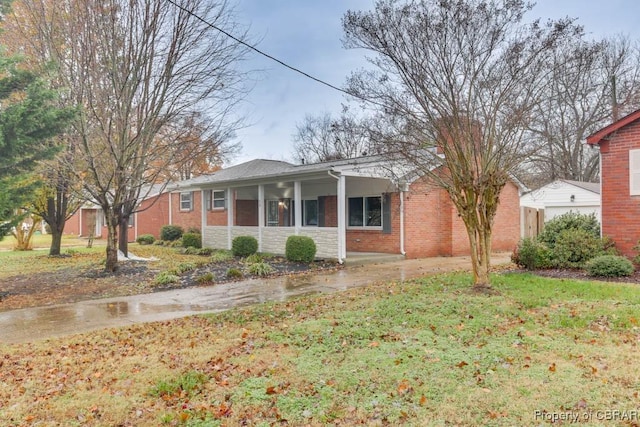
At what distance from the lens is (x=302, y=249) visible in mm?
14336

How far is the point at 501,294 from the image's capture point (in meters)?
7.84

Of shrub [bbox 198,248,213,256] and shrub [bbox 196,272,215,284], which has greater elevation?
shrub [bbox 198,248,213,256]

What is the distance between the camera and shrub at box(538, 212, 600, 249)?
1130cm

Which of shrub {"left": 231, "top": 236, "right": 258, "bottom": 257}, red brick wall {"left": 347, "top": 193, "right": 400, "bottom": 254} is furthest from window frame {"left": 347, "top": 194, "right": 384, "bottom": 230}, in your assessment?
shrub {"left": 231, "top": 236, "right": 258, "bottom": 257}

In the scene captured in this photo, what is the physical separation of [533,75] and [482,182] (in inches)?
90.4

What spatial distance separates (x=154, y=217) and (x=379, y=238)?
17324 millimetres

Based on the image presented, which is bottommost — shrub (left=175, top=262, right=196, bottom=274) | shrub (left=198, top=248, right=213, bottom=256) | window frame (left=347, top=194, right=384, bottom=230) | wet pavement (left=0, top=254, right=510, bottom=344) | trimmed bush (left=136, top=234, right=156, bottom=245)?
wet pavement (left=0, top=254, right=510, bottom=344)

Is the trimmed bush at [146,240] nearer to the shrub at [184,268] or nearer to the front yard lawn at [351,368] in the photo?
the shrub at [184,268]

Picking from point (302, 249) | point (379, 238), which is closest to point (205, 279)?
point (302, 249)

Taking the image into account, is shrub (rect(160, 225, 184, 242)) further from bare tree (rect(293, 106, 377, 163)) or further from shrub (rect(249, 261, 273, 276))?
bare tree (rect(293, 106, 377, 163))

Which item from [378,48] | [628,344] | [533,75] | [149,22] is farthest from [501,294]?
[149,22]

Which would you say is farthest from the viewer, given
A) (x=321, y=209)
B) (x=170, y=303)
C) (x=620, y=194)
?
(x=321, y=209)

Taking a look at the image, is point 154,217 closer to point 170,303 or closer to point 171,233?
point 171,233

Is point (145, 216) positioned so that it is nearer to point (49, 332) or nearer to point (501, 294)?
point (49, 332)
